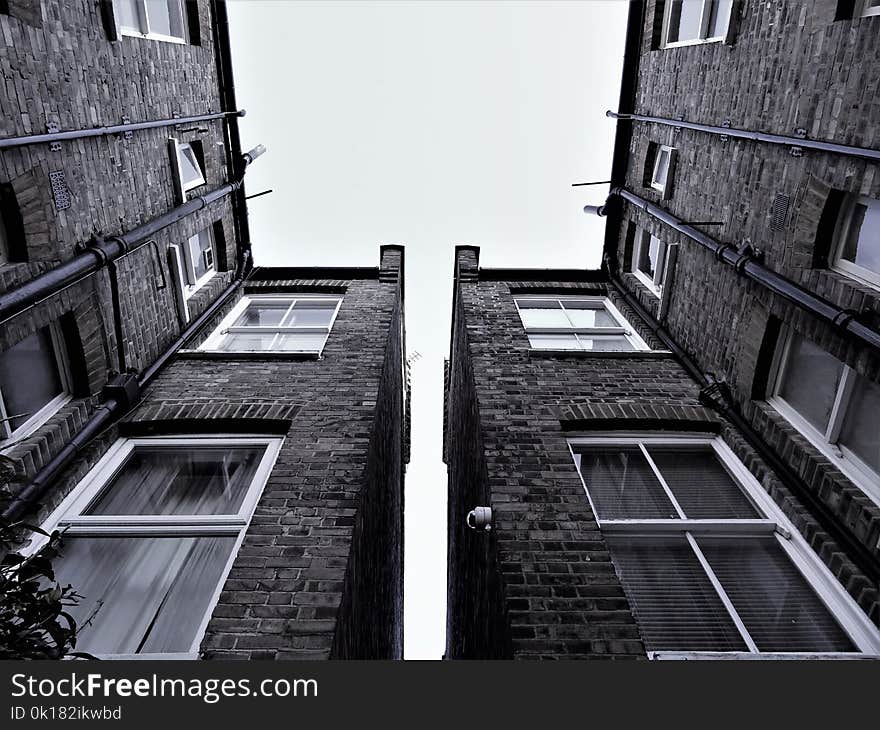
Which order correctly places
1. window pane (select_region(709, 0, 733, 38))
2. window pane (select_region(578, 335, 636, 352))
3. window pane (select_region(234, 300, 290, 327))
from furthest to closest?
1. window pane (select_region(234, 300, 290, 327))
2. window pane (select_region(578, 335, 636, 352))
3. window pane (select_region(709, 0, 733, 38))

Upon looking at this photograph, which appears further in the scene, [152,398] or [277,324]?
[277,324]

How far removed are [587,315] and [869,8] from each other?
5795 millimetres

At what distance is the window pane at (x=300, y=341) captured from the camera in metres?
8.53

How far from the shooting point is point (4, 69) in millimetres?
4648

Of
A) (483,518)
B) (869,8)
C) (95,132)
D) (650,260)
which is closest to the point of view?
(869,8)

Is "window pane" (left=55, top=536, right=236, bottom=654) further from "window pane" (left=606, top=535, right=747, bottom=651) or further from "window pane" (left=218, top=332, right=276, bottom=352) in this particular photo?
"window pane" (left=218, top=332, right=276, bottom=352)

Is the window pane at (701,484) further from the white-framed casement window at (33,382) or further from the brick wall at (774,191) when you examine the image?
the white-framed casement window at (33,382)

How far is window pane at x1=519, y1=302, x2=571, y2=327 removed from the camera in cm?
951

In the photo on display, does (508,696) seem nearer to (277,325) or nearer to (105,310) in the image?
(105,310)

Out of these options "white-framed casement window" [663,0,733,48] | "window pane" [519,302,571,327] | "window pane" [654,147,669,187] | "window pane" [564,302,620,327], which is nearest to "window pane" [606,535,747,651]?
"window pane" [519,302,571,327]

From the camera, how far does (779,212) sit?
5785 millimetres

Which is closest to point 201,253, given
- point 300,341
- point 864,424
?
point 300,341

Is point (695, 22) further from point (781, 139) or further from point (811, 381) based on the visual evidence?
point (811, 381)

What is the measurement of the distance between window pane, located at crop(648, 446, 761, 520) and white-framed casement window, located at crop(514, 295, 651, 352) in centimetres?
272
